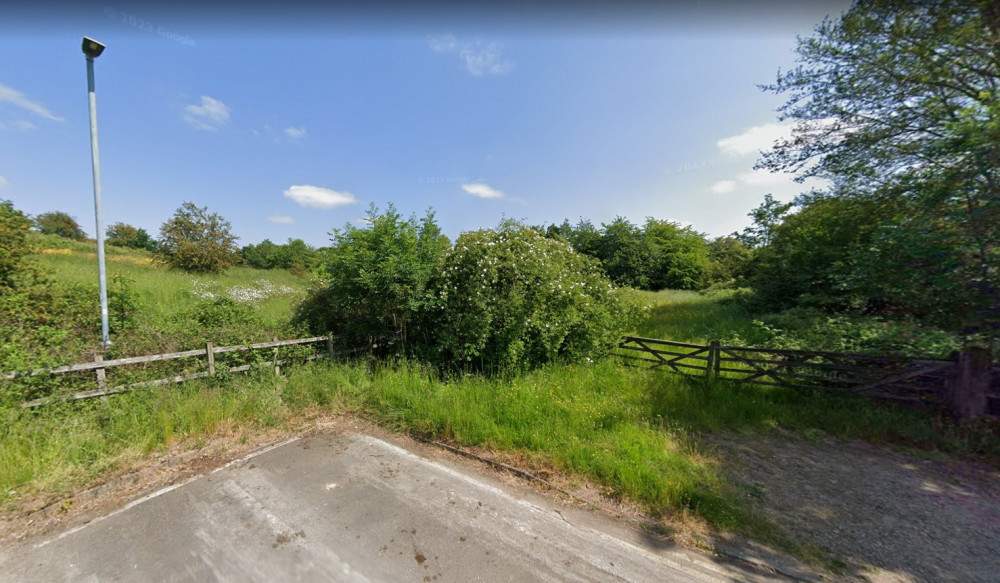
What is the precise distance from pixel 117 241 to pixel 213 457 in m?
63.1

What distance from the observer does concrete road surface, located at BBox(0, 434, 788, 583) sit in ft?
7.94

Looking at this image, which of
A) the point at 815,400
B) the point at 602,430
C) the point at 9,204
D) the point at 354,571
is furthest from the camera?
the point at 9,204

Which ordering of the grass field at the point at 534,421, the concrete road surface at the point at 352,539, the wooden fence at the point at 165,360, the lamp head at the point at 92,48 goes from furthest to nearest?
the lamp head at the point at 92,48 < the wooden fence at the point at 165,360 < the grass field at the point at 534,421 < the concrete road surface at the point at 352,539

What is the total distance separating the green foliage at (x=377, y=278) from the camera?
259 inches

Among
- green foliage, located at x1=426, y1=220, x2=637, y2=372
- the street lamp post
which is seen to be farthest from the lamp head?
green foliage, located at x1=426, y1=220, x2=637, y2=372

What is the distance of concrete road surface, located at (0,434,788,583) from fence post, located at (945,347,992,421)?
4.95m

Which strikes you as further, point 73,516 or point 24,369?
point 24,369

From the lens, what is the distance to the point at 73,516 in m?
2.98

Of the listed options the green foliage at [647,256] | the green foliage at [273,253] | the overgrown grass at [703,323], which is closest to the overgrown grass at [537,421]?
the overgrown grass at [703,323]

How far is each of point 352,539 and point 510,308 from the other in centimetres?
421

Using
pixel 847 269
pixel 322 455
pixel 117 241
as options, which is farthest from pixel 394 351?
pixel 117 241

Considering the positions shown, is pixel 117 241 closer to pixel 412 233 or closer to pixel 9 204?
pixel 9 204

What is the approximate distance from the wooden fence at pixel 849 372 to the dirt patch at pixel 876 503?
1.20m

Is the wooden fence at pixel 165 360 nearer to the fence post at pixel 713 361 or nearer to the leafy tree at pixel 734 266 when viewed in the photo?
the fence post at pixel 713 361
